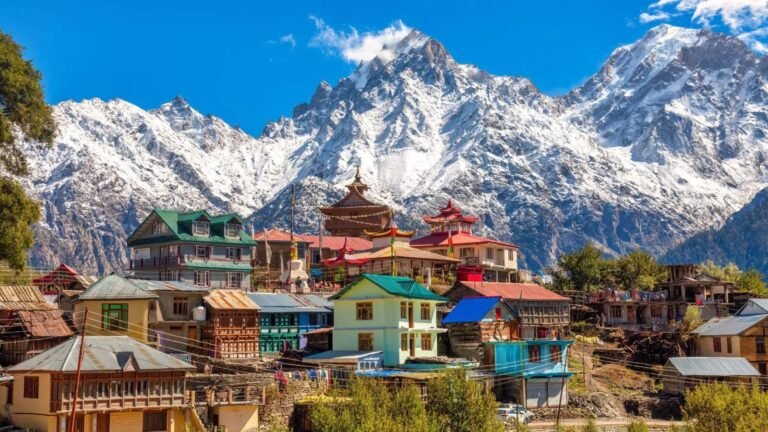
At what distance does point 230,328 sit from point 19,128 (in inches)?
884

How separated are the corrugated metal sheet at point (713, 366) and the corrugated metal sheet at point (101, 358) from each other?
158 feet

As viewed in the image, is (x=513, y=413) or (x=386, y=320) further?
(x=386, y=320)

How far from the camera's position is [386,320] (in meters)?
78.2

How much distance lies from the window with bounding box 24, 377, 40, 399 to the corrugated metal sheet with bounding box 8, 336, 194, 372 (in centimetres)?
86

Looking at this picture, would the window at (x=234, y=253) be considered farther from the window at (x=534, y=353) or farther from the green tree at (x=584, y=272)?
the green tree at (x=584, y=272)

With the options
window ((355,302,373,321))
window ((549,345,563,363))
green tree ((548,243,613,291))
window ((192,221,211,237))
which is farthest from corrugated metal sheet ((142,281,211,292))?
green tree ((548,243,613,291))

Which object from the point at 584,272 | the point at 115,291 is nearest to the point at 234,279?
the point at 115,291

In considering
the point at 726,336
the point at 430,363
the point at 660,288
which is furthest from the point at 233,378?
the point at 660,288

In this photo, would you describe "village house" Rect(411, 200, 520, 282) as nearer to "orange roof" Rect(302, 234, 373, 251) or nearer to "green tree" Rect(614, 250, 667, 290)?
"orange roof" Rect(302, 234, 373, 251)

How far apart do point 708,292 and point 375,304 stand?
5545cm

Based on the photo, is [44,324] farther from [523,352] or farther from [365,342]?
[523,352]

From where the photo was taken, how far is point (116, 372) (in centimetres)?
5753

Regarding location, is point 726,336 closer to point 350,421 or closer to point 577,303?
point 577,303

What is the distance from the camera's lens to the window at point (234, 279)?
97.4 metres
